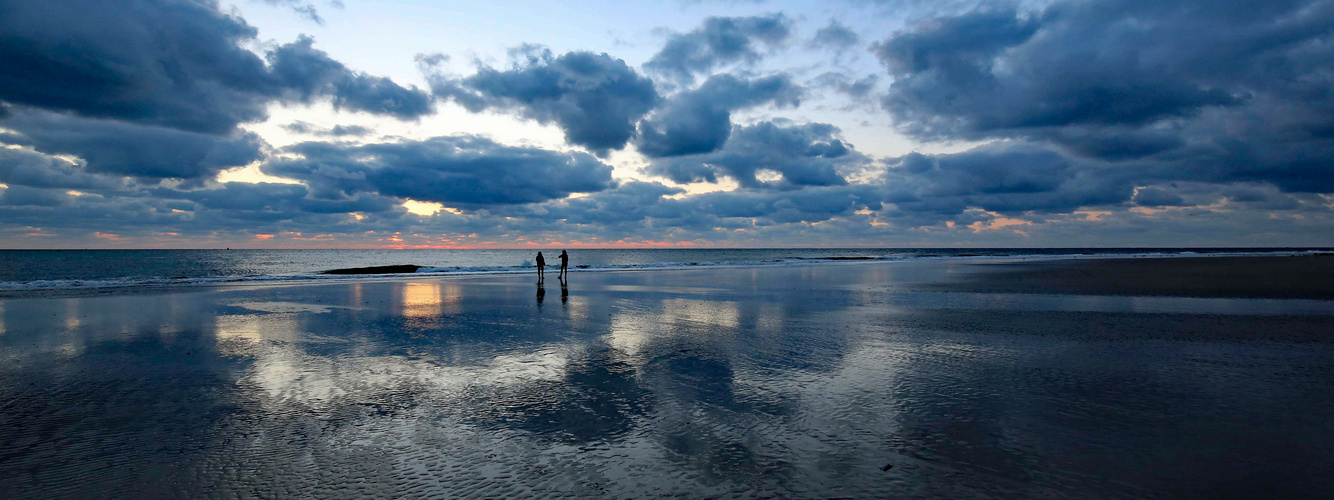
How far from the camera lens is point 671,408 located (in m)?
7.79

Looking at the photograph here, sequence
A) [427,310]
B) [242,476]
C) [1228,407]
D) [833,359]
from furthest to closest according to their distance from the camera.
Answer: [427,310] → [833,359] → [1228,407] → [242,476]

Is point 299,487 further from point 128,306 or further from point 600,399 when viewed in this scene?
point 128,306

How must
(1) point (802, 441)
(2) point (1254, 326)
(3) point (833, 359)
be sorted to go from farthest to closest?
(2) point (1254, 326), (3) point (833, 359), (1) point (802, 441)

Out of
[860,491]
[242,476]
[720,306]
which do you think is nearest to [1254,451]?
[860,491]

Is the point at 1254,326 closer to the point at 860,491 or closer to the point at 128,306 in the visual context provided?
the point at 860,491

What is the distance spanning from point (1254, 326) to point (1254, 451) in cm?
1314

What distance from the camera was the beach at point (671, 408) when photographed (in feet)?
18.0

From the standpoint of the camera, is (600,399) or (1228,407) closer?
(1228,407)

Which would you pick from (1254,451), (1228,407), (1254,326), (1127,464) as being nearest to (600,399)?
(1127,464)

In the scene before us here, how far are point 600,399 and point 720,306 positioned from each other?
1320 centimetres

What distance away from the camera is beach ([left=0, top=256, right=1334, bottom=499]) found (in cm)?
549

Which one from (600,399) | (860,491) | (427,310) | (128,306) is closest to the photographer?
(860,491)

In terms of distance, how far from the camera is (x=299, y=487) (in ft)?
17.7

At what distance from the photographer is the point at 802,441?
6414 mm
